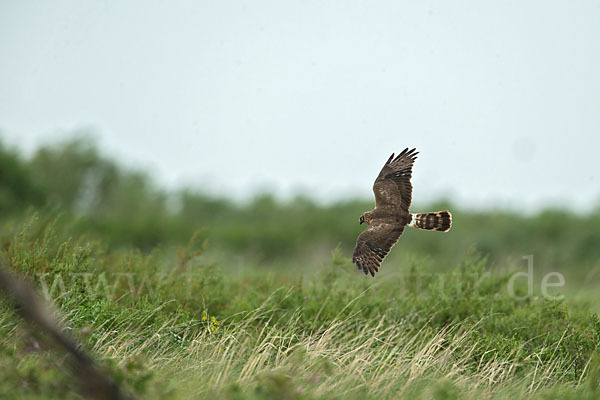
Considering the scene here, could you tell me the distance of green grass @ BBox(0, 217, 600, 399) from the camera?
552 centimetres

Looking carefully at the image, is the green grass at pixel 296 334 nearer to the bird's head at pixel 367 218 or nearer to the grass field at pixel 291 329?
the grass field at pixel 291 329

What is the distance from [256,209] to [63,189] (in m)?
11.4

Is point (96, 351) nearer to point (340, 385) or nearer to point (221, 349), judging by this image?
point (221, 349)

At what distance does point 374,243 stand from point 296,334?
1.72 metres

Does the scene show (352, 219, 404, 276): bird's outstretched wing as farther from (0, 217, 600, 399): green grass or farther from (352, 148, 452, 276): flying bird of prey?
(0, 217, 600, 399): green grass

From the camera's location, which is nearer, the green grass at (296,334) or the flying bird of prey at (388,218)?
the green grass at (296,334)

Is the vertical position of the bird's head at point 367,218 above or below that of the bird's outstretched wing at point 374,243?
above

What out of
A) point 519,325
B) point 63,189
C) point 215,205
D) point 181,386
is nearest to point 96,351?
point 181,386

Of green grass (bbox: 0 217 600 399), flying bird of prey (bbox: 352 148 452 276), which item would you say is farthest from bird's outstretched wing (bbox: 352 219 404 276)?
green grass (bbox: 0 217 600 399)

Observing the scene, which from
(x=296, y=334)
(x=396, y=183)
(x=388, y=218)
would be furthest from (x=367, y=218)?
(x=296, y=334)

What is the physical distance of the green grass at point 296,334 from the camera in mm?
5520

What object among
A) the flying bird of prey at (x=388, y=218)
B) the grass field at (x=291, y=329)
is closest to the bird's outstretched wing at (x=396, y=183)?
the flying bird of prey at (x=388, y=218)

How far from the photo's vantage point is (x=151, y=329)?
283 inches

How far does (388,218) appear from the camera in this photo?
21.6 feet
